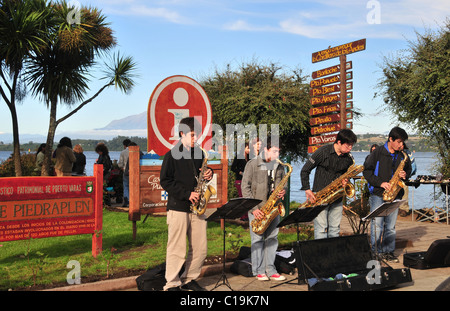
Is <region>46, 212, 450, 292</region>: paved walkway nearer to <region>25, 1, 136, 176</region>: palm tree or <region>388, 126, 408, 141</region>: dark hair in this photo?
<region>388, 126, 408, 141</region>: dark hair

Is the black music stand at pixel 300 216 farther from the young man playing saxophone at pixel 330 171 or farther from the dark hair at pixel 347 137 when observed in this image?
the dark hair at pixel 347 137

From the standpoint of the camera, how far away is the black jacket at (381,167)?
8109mm

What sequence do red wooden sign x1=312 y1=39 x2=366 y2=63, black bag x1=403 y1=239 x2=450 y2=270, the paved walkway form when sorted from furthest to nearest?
red wooden sign x1=312 y1=39 x2=366 y2=63, black bag x1=403 y1=239 x2=450 y2=270, the paved walkway

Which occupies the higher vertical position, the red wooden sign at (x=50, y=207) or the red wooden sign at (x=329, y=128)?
the red wooden sign at (x=329, y=128)

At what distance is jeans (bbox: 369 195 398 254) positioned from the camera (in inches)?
322

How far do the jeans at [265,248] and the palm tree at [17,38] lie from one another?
12897mm

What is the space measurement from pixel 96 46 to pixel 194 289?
17907mm

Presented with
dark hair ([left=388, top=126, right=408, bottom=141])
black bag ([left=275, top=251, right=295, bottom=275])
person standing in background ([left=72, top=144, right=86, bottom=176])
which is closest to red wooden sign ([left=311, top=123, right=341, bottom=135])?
dark hair ([left=388, top=126, right=408, bottom=141])

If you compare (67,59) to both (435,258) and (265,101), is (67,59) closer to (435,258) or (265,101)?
(265,101)

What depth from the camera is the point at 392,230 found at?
27.0 ft

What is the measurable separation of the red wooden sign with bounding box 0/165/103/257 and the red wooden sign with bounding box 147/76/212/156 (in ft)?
6.61

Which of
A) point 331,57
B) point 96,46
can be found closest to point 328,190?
point 331,57

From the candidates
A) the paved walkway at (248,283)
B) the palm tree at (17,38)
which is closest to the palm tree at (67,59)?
the palm tree at (17,38)

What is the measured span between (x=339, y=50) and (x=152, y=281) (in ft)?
34.4
